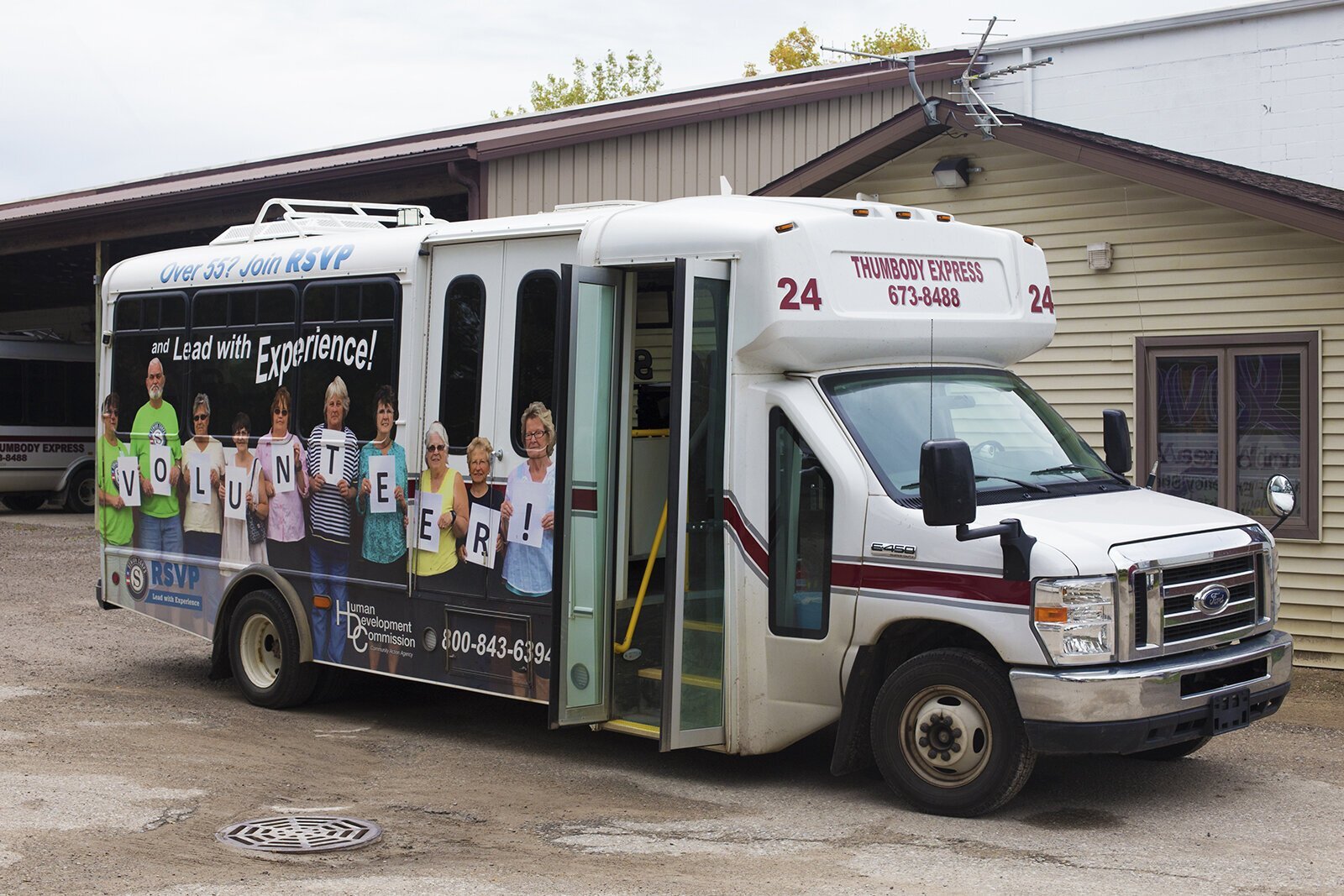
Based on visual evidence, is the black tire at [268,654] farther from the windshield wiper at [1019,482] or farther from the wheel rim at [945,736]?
the windshield wiper at [1019,482]

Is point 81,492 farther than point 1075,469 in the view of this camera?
Yes

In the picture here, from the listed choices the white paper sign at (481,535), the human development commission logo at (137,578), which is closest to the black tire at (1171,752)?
the white paper sign at (481,535)

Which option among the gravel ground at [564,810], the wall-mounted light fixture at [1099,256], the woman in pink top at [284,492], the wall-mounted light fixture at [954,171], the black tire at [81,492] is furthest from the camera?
the black tire at [81,492]

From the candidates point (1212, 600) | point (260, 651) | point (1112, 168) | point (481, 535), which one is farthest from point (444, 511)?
point (1112, 168)

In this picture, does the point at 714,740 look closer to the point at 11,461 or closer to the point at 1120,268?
the point at 1120,268

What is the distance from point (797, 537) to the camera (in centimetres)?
743

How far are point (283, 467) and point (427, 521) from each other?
4.54ft

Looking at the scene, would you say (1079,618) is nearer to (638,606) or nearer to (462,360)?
(638,606)

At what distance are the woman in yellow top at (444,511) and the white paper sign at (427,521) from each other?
2cm

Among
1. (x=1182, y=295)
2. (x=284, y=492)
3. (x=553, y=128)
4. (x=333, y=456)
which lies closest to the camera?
(x=333, y=456)

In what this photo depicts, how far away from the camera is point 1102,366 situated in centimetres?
1200

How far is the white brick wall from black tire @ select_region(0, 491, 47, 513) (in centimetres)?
1794

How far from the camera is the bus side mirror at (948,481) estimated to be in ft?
21.6

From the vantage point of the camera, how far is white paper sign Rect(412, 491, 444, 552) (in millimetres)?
8703
